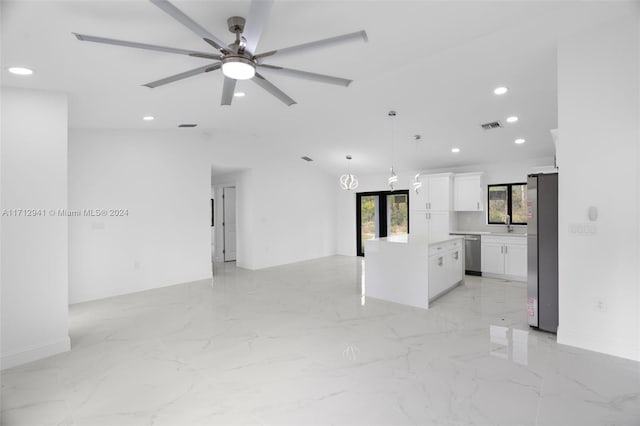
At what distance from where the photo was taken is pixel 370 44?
291cm

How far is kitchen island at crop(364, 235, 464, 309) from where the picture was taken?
14.7 ft

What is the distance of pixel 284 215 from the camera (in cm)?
812

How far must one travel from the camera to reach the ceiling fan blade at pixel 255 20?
66.7 inches

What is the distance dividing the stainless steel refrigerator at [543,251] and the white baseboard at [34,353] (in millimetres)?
4910

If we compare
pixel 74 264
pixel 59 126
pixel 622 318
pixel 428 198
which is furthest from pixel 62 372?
pixel 428 198

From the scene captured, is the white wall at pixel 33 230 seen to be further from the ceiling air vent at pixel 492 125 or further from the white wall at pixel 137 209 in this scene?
the ceiling air vent at pixel 492 125

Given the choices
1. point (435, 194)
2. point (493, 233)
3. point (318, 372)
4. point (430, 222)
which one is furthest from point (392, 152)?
point (318, 372)

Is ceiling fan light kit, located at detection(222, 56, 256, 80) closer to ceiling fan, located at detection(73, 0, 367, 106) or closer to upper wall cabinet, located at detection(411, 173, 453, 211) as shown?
ceiling fan, located at detection(73, 0, 367, 106)

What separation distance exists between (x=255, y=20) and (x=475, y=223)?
661 centimetres

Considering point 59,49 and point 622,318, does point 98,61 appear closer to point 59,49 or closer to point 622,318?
point 59,49

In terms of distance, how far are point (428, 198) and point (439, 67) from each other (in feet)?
13.3

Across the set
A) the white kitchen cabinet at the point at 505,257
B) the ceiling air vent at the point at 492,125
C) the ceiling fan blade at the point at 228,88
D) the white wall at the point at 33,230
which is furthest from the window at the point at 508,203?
the white wall at the point at 33,230

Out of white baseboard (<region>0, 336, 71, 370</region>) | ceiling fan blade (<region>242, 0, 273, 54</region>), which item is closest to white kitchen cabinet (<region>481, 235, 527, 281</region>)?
ceiling fan blade (<region>242, 0, 273, 54</region>)

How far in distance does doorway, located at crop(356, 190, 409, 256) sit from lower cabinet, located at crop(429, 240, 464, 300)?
2778mm
